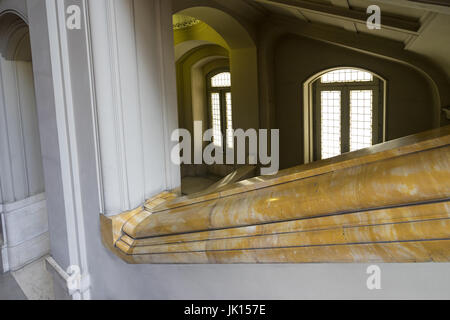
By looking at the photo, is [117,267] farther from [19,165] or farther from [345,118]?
[345,118]

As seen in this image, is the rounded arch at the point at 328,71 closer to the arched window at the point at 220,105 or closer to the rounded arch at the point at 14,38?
the arched window at the point at 220,105

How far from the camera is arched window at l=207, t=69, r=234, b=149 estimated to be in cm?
1079

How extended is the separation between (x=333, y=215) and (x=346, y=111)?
23.5 ft

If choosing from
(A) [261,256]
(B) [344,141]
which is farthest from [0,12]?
(B) [344,141]

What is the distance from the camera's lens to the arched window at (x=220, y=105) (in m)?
10.8

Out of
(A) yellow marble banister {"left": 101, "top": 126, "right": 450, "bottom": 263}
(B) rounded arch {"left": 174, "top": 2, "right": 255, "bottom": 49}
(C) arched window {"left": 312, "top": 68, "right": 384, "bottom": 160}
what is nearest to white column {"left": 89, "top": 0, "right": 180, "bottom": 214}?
(A) yellow marble banister {"left": 101, "top": 126, "right": 450, "bottom": 263}

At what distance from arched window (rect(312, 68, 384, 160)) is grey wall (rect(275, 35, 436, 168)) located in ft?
1.30

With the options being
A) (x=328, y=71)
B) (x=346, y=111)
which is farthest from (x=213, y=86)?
(x=346, y=111)

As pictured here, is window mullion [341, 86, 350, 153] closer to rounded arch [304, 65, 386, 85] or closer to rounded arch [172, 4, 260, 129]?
rounded arch [304, 65, 386, 85]

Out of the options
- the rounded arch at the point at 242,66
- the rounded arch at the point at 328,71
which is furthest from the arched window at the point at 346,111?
the rounded arch at the point at 242,66

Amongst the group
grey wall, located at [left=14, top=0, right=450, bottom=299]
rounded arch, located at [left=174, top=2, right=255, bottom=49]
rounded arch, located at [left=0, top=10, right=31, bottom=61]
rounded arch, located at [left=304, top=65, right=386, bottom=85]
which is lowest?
grey wall, located at [left=14, top=0, right=450, bottom=299]

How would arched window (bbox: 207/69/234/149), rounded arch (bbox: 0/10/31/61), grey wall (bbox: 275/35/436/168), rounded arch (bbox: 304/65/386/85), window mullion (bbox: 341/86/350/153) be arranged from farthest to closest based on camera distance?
arched window (bbox: 207/69/234/149)
window mullion (bbox: 341/86/350/153)
rounded arch (bbox: 304/65/386/85)
grey wall (bbox: 275/35/436/168)
rounded arch (bbox: 0/10/31/61)

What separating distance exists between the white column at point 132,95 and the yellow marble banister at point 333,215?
574 mm

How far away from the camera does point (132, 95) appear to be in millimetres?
2881
